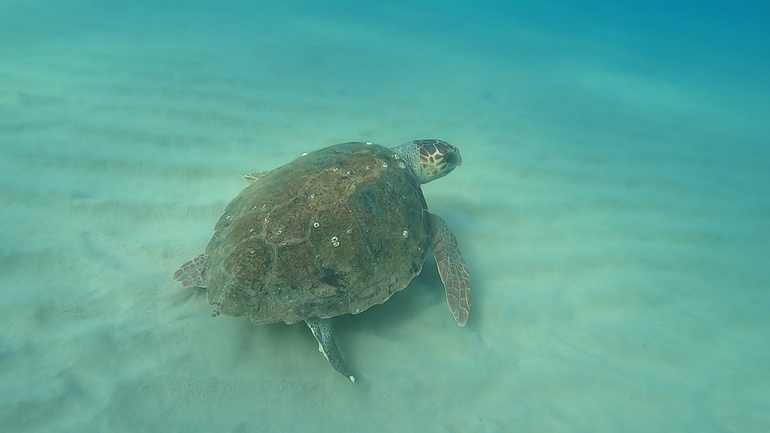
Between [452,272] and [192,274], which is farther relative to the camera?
Answer: [452,272]

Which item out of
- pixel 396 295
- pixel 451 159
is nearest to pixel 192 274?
pixel 396 295

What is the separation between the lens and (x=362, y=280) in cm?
258

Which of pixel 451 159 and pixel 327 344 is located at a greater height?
pixel 451 159

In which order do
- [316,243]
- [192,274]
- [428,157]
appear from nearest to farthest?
[316,243], [192,274], [428,157]

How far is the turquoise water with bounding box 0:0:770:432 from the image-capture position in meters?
2.55

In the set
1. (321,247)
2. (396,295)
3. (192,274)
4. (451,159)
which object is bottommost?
(396,295)

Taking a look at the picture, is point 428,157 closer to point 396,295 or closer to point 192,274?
point 396,295

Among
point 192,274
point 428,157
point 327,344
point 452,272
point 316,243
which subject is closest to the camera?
point 316,243

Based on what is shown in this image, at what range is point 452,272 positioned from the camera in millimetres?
3174

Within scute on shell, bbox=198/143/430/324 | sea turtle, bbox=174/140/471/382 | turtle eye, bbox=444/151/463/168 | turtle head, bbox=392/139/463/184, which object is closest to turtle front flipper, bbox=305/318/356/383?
sea turtle, bbox=174/140/471/382

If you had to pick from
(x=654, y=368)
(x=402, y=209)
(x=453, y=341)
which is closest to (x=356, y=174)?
(x=402, y=209)

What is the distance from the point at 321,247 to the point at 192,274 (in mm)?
1082

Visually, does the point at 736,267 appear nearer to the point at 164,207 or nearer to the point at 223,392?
the point at 223,392

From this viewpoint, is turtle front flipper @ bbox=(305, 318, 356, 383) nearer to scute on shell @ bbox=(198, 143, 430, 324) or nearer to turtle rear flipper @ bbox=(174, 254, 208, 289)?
scute on shell @ bbox=(198, 143, 430, 324)
